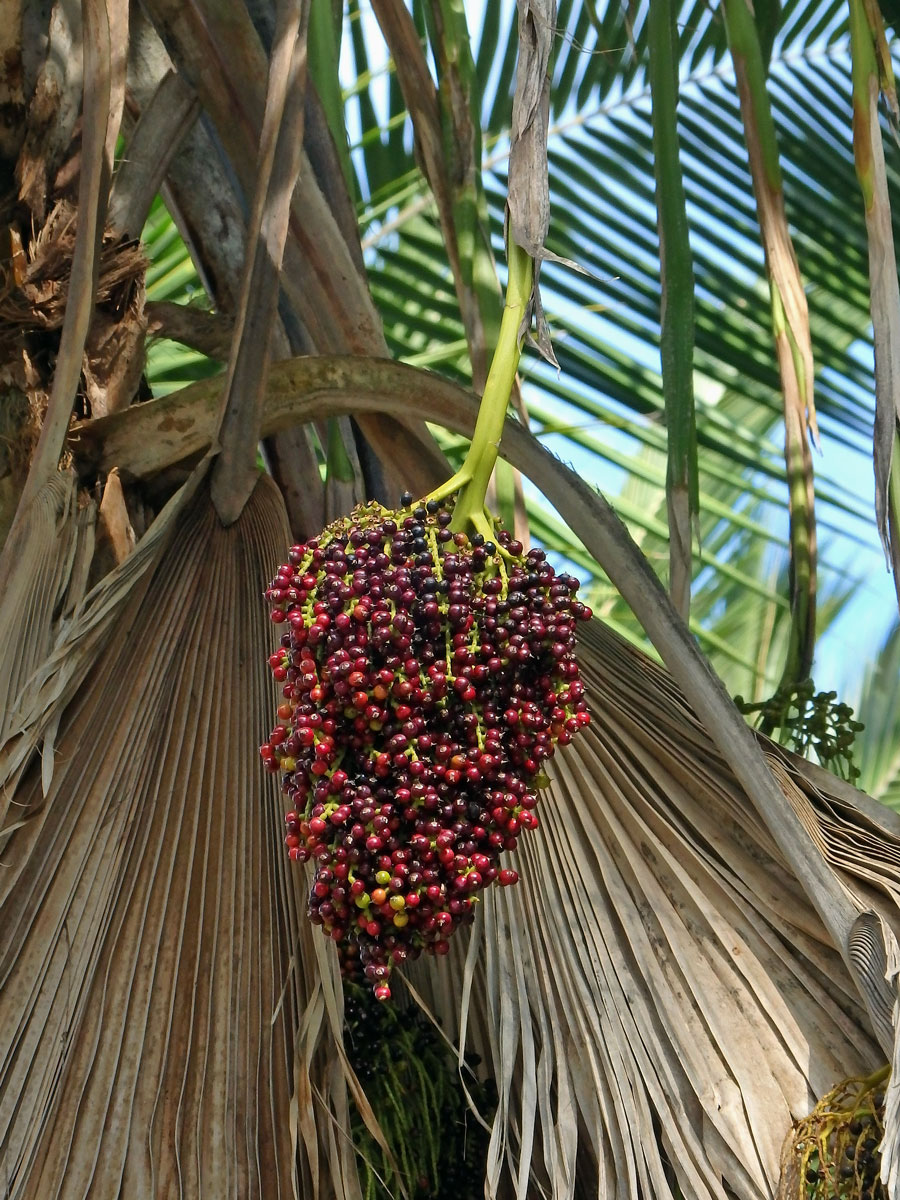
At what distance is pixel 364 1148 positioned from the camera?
108 centimetres

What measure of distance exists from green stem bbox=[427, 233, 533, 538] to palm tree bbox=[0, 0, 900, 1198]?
0.06 meters

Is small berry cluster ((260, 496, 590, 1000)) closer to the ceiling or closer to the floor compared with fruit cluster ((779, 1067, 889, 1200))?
closer to the ceiling

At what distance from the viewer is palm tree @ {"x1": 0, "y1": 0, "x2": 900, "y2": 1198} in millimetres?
959

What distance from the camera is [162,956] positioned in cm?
101

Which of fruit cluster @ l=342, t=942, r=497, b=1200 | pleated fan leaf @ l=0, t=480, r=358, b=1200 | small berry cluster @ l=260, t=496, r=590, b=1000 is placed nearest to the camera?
small berry cluster @ l=260, t=496, r=590, b=1000

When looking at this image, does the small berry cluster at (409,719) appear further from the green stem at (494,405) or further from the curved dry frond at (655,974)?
the curved dry frond at (655,974)

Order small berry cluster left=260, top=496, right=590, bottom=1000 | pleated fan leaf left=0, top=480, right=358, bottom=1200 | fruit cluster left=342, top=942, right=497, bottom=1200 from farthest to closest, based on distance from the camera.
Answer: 1. fruit cluster left=342, top=942, right=497, bottom=1200
2. pleated fan leaf left=0, top=480, right=358, bottom=1200
3. small berry cluster left=260, top=496, right=590, bottom=1000

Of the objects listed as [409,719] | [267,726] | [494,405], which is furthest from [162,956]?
[494,405]

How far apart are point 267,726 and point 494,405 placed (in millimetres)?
438

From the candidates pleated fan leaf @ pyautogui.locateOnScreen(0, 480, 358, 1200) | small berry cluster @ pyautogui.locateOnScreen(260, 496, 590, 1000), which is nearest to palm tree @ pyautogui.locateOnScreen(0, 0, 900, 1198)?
pleated fan leaf @ pyautogui.locateOnScreen(0, 480, 358, 1200)

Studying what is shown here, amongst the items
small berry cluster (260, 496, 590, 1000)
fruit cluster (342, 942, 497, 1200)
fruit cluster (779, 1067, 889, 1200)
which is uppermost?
small berry cluster (260, 496, 590, 1000)

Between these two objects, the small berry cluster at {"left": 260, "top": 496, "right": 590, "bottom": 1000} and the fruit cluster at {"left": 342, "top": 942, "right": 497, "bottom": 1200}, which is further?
the fruit cluster at {"left": 342, "top": 942, "right": 497, "bottom": 1200}

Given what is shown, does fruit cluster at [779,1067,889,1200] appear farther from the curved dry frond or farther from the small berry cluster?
the small berry cluster

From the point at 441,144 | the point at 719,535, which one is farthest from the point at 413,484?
the point at 719,535
